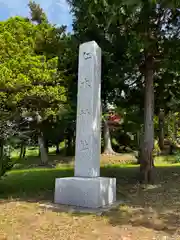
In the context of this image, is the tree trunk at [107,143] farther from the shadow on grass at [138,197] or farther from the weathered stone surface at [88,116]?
the weathered stone surface at [88,116]

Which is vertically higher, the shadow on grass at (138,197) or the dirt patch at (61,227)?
the shadow on grass at (138,197)

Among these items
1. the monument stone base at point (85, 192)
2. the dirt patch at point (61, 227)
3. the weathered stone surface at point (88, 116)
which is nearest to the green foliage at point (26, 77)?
the weathered stone surface at point (88, 116)

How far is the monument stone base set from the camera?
19.9 ft

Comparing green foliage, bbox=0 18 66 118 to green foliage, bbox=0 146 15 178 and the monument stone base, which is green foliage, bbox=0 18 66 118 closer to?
green foliage, bbox=0 146 15 178

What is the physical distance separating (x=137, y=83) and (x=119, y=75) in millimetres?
1613

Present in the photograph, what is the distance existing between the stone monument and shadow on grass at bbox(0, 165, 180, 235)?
1.73 feet

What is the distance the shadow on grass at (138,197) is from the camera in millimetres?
5143

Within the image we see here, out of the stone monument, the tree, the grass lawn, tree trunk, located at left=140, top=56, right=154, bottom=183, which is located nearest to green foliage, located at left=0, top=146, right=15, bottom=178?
the grass lawn

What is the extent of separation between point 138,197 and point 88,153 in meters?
1.84

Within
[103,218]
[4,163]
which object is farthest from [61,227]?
[4,163]

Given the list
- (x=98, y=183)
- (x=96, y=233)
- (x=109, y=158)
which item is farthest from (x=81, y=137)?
(x=109, y=158)

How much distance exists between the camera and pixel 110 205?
251 inches

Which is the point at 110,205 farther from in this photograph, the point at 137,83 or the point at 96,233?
the point at 137,83

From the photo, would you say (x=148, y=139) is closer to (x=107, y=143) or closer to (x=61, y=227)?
(x=61, y=227)
